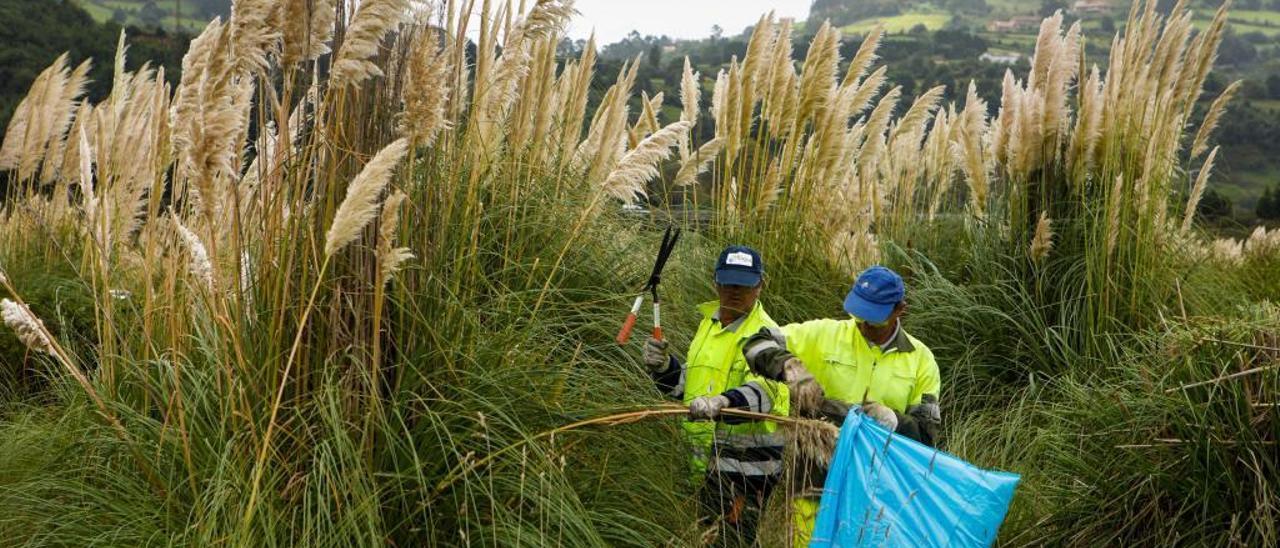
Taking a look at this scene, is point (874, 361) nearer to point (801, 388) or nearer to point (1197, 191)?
point (801, 388)

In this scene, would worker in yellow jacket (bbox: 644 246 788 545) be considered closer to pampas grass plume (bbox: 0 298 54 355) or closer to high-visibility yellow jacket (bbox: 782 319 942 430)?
high-visibility yellow jacket (bbox: 782 319 942 430)

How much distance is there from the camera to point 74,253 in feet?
22.7

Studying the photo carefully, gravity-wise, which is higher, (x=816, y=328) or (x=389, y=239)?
(x=389, y=239)

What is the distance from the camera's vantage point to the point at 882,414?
13.8 ft

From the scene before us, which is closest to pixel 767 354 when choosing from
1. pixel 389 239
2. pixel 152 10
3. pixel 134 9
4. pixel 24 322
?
pixel 389 239

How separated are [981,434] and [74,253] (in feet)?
15.7

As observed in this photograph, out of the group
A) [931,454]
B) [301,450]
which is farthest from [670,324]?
[301,450]

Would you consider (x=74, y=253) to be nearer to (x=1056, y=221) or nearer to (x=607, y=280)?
(x=607, y=280)

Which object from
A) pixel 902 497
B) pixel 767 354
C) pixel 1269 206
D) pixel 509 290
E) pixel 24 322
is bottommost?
pixel 1269 206

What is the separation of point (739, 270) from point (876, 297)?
49cm

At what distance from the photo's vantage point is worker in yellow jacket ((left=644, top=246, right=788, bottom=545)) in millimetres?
4207

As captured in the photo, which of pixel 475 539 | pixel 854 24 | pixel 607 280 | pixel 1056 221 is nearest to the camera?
pixel 475 539

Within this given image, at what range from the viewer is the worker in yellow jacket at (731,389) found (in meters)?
4.21

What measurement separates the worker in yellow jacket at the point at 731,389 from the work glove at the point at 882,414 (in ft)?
0.96
